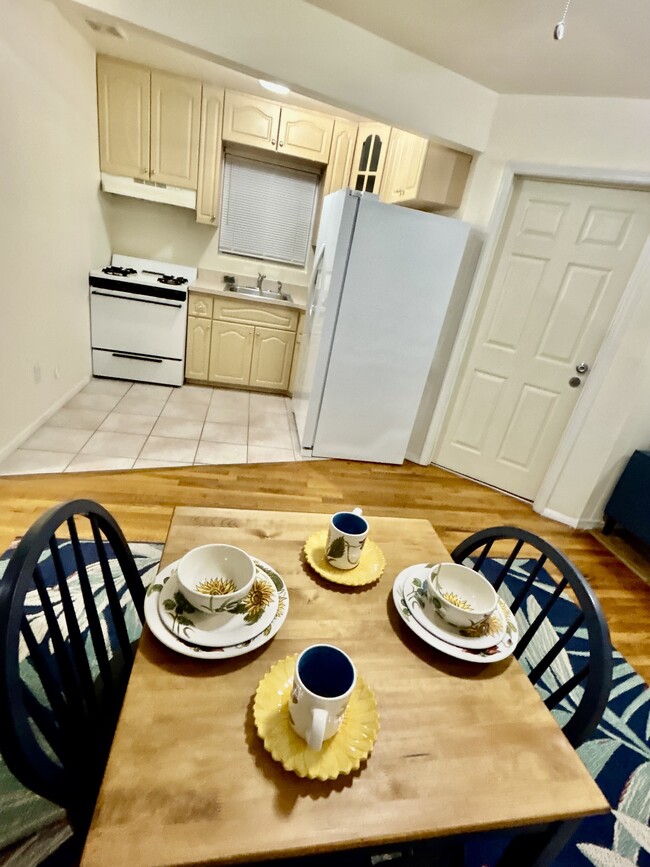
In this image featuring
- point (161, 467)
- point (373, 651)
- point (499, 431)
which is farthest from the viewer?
point (499, 431)

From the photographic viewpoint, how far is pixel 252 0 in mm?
1923

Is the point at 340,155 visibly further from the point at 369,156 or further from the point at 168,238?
the point at 168,238

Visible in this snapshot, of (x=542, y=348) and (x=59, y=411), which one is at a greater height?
(x=542, y=348)

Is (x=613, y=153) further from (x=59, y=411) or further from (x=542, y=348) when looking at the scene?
(x=59, y=411)

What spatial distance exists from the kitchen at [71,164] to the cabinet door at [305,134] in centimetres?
139

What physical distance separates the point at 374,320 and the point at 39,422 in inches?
89.4

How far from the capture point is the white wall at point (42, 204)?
2125 millimetres

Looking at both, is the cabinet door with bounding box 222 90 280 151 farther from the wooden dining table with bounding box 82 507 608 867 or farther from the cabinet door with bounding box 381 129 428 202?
the wooden dining table with bounding box 82 507 608 867

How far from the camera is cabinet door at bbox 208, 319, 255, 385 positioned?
376cm

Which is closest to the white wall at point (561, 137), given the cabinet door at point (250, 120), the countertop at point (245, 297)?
the countertop at point (245, 297)

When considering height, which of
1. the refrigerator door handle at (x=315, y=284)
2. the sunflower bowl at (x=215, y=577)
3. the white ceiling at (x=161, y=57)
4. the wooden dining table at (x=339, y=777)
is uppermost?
the white ceiling at (x=161, y=57)

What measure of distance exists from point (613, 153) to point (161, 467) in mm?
3093

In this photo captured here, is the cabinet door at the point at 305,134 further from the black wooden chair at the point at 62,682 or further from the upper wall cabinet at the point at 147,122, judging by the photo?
the black wooden chair at the point at 62,682

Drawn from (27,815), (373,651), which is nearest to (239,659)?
(373,651)
